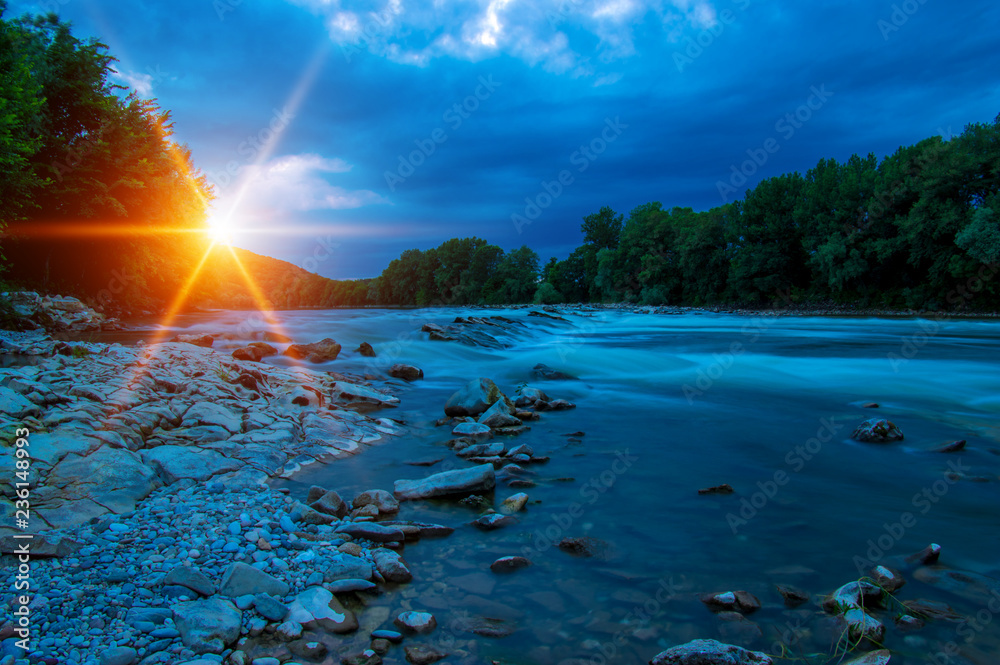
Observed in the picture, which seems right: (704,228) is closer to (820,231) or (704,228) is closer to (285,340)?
(820,231)

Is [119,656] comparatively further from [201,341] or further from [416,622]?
[201,341]

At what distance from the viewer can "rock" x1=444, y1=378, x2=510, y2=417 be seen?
8.60 meters

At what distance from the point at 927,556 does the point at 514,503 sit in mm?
3342

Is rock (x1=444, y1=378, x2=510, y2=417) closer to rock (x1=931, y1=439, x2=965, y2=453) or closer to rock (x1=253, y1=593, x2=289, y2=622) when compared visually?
rock (x1=253, y1=593, x2=289, y2=622)

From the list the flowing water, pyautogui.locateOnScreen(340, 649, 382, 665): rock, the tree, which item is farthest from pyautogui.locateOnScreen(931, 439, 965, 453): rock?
the tree

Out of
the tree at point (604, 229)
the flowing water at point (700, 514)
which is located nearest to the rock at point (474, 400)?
the flowing water at point (700, 514)

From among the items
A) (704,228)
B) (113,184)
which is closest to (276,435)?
(113,184)

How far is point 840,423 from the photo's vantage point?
8.11m

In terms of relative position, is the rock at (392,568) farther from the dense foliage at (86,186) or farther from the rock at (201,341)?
the dense foliage at (86,186)

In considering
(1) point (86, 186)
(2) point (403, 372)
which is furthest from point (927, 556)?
(1) point (86, 186)

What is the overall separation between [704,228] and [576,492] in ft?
243

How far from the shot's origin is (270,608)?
3.04 metres

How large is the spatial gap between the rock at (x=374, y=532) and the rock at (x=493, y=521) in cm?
71

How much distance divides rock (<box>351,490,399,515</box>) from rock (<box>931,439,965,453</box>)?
706 cm
